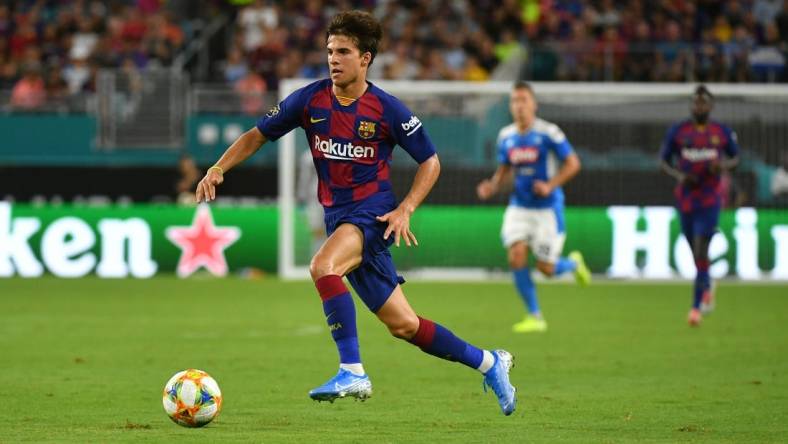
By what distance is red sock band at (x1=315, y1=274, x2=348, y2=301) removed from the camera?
7.73 meters

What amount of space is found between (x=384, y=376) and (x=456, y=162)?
11.1 m

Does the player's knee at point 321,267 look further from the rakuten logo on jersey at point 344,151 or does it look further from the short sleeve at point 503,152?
the short sleeve at point 503,152

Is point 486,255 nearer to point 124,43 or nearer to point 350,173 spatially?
point 124,43

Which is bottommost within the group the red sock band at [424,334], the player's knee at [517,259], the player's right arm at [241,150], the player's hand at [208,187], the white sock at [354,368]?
the player's knee at [517,259]

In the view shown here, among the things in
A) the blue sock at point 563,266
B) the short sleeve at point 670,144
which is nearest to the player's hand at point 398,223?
the blue sock at point 563,266

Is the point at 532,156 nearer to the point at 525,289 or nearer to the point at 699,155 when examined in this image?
the point at 525,289

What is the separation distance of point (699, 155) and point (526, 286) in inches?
93.4

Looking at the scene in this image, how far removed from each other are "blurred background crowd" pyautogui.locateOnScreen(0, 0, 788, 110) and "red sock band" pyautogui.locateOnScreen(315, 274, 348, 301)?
16102 millimetres

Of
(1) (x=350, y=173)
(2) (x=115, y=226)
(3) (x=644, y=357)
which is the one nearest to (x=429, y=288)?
(2) (x=115, y=226)

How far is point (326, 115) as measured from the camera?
7.97 metres

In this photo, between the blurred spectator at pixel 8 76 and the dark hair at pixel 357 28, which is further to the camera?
the blurred spectator at pixel 8 76

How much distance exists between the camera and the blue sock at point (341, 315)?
305 inches

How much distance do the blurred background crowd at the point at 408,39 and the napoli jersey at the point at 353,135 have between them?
51.4ft

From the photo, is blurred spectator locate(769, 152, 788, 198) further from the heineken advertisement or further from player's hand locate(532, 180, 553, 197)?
player's hand locate(532, 180, 553, 197)
